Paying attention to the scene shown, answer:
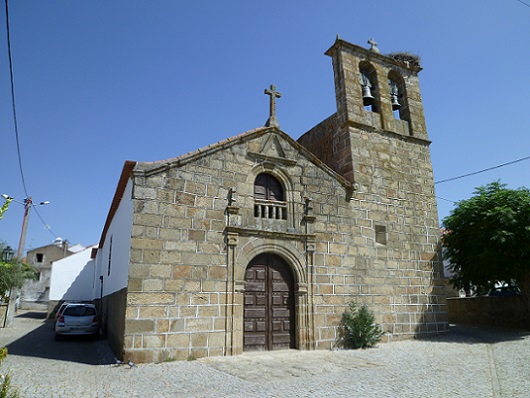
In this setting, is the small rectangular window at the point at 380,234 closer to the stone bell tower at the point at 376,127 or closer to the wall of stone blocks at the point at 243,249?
the wall of stone blocks at the point at 243,249

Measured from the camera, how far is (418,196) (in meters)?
11.1

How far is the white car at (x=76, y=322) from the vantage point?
10.4m

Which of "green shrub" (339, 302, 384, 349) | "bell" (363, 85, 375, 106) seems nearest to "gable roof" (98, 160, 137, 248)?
"green shrub" (339, 302, 384, 349)

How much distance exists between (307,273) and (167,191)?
11.8 ft

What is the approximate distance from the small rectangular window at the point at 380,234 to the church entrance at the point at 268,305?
294 cm

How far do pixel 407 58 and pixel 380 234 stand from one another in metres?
6.30

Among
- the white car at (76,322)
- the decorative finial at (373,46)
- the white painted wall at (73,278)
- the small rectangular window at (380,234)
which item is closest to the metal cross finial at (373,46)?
the decorative finial at (373,46)

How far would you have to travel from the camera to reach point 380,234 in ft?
33.6

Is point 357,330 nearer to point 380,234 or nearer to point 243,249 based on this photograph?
point 380,234

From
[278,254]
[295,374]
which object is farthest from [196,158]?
[295,374]

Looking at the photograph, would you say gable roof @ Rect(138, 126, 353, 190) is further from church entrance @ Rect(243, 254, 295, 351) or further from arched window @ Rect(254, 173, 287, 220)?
church entrance @ Rect(243, 254, 295, 351)

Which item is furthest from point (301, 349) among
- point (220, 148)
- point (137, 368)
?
point (220, 148)

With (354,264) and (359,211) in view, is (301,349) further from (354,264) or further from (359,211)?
(359,211)

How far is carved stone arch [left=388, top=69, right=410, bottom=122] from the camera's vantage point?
12038 millimetres
